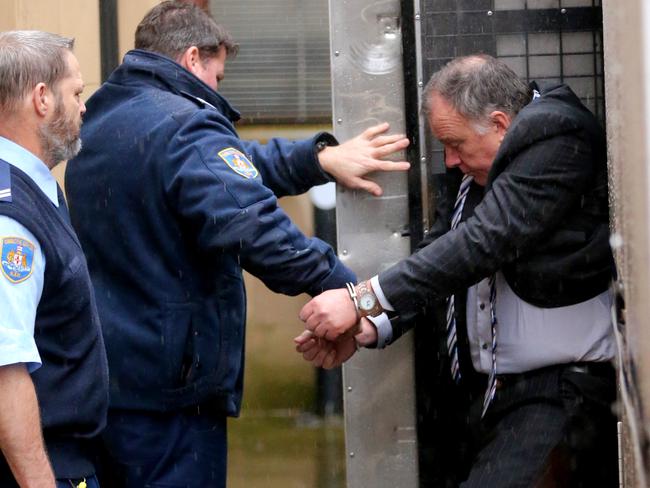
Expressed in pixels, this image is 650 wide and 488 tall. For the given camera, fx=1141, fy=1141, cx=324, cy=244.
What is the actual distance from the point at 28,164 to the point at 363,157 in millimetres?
1503

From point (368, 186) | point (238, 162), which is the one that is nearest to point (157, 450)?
point (238, 162)

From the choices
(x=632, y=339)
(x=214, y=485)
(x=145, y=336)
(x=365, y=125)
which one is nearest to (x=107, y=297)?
(x=145, y=336)

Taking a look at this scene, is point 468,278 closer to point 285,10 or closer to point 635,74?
→ point 285,10

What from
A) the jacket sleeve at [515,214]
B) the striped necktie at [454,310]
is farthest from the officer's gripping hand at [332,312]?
the striped necktie at [454,310]

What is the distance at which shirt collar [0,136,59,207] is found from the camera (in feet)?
9.19

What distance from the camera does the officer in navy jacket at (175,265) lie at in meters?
3.58

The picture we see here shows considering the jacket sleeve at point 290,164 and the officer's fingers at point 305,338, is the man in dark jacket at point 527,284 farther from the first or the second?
the jacket sleeve at point 290,164

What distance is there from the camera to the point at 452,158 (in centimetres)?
396

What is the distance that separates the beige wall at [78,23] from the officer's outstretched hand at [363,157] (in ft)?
4.27

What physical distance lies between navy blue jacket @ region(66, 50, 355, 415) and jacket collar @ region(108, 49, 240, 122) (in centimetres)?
8

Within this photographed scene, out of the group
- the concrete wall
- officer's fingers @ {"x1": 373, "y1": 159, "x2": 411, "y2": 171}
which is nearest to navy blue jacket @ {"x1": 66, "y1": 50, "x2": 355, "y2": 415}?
officer's fingers @ {"x1": 373, "y1": 159, "x2": 411, "y2": 171}

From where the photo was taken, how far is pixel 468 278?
3.68m

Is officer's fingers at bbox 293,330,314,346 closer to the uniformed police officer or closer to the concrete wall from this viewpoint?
the uniformed police officer

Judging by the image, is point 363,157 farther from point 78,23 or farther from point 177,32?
point 78,23
